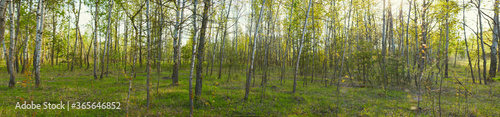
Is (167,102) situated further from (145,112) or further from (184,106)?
(145,112)

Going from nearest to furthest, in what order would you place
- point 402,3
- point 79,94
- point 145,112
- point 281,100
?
point 145,112
point 79,94
point 281,100
point 402,3

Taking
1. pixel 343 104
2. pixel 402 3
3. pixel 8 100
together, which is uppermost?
pixel 402 3

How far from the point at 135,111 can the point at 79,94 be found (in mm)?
3748

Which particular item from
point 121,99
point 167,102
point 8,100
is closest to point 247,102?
point 167,102

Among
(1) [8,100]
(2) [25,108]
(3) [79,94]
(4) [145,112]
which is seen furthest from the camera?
(3) [79,94]

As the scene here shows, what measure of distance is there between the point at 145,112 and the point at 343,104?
24.6ft

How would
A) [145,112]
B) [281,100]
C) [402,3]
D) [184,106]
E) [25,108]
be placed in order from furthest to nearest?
1. [402,3]
2. [281,100]
3. [184,106]
4. [145,112]
5. [25,108]

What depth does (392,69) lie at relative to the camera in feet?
43.7

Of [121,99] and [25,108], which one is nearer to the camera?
[25,108]

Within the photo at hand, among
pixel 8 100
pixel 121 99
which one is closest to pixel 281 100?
pixel 121 99

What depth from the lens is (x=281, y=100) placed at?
9055mm

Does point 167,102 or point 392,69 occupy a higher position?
point 392,69

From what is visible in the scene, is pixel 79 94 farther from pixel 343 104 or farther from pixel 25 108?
pixel 343 104

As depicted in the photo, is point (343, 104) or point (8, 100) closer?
point (8, 100)
